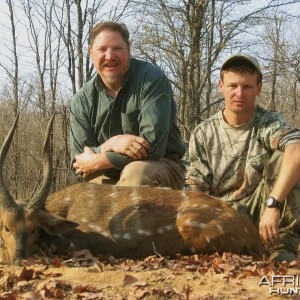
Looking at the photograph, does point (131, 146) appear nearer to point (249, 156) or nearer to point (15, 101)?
point (249, 156)

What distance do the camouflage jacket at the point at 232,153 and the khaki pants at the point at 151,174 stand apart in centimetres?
33

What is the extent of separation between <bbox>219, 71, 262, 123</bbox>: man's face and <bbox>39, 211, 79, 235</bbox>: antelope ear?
1.91 metres

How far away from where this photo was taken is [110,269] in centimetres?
438

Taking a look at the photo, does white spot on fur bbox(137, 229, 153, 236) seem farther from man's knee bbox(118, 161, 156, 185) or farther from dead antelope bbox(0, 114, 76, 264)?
man's knee bbox(118, 161, 156, 185)

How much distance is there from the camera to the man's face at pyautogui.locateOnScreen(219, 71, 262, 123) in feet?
18.1

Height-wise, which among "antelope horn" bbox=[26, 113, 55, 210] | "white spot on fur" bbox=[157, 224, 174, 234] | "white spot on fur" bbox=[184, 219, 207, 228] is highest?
"antelope horn" bbox=[26, 113, 55, 210]

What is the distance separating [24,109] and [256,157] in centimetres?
1245

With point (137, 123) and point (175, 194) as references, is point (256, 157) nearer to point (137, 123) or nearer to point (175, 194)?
point (175, 194)

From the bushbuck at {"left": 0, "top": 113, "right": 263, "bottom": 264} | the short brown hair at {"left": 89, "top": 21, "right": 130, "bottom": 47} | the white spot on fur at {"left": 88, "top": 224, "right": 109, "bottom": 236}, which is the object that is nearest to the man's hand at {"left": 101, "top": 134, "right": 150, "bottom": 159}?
the bushbuck at {"left": 0, "top": 113, "right": 263, "bottom": 264}

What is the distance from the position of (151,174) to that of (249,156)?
1032mm

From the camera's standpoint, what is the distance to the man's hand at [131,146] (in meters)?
5.84

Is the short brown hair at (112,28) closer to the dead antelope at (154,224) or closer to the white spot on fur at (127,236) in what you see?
the dead antelope at (154,224)

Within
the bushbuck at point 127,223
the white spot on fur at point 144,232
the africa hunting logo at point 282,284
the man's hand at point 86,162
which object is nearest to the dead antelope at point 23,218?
the bushbuck at point 127,223

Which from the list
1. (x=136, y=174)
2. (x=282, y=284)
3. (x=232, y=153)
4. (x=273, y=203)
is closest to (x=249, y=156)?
(x=232, y=153)
